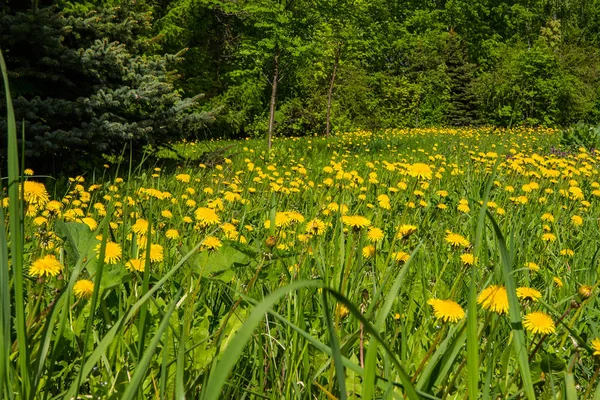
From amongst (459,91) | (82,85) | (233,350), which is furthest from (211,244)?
(459,91)

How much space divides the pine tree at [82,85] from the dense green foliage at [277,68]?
0.04 feet

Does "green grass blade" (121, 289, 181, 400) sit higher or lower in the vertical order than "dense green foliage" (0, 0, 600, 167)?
lower

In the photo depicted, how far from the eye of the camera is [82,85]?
4.00 m

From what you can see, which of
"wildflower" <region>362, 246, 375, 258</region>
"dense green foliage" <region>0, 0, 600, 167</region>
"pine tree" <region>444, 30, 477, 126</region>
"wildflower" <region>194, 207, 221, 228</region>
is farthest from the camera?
"pine tree" <region>444, 30, 477, 126</region>

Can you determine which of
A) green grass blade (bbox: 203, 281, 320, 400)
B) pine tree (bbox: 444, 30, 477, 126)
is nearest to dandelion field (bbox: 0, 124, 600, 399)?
green grass blade (bbox: 203, 281, 320, 400)

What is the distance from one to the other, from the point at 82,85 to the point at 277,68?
4012 mm

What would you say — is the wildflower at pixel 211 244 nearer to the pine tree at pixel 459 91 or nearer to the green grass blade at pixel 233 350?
the green grass blade at pixel 233 350

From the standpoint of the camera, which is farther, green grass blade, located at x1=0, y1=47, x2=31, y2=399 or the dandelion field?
the dandelion field

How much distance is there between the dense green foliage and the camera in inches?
147

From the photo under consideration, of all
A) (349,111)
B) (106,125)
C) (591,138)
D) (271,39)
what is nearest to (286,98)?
(349,111)

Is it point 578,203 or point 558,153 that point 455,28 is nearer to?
point 558,153

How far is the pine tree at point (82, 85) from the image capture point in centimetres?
349

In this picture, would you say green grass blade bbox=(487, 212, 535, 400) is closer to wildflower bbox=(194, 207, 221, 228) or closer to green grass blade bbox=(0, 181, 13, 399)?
green grass blade bbox=(0, 181, 13, 399)

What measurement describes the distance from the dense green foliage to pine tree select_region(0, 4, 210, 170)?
0.04ft
